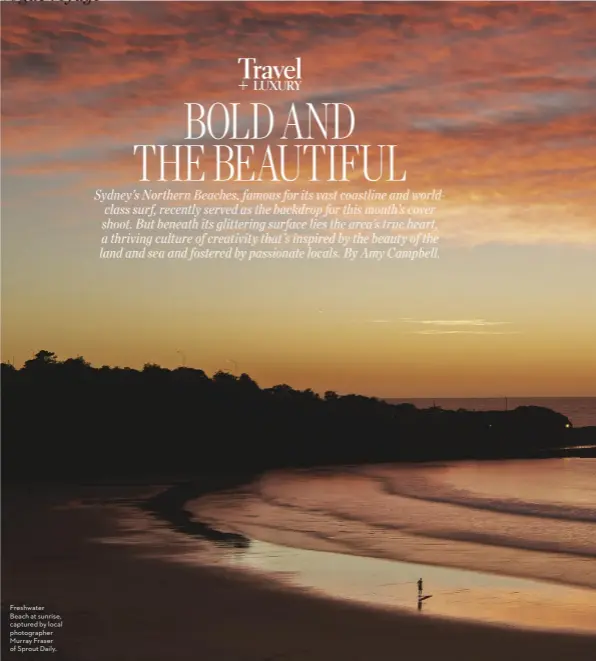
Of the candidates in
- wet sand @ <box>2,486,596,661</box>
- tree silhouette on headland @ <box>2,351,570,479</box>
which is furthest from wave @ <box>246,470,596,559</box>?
tree silhouette on headland @ <box>2,351,570,479</box>

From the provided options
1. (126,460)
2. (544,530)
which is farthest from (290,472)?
(544,530)

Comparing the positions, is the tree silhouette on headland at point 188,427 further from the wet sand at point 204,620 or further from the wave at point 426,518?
the wet sand at point 204,620

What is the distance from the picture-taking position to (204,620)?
16922 millimetres

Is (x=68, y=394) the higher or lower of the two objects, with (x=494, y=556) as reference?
higher

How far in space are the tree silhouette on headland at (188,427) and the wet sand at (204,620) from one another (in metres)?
25.8

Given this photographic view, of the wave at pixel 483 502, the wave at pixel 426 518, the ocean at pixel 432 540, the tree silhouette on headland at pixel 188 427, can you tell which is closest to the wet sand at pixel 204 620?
the ocean at pixel 432 540

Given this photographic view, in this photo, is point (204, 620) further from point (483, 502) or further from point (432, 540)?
point (483, 502)

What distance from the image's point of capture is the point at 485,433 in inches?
3625

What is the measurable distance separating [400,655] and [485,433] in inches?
3104

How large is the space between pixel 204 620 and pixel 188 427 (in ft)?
157

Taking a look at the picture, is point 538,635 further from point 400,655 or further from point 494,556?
point 494,556

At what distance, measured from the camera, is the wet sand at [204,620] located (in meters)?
14.8

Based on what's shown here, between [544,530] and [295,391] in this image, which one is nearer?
[544,530]

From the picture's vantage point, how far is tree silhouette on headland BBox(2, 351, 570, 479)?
55062mm
